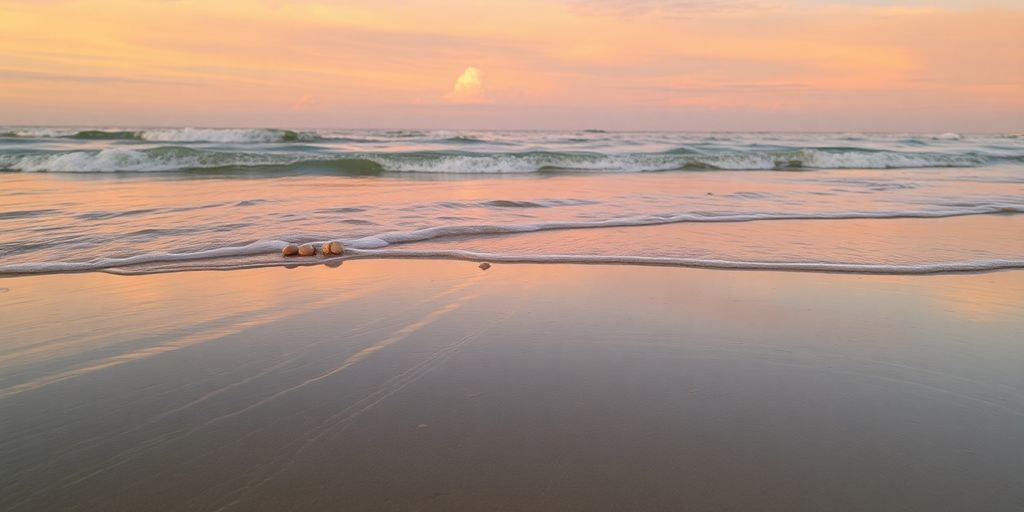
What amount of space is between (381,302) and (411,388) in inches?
62.6

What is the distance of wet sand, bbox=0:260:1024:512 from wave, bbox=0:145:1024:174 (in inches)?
542

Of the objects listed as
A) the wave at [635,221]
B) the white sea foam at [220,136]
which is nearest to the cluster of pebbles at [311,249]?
the wave at [635,221]

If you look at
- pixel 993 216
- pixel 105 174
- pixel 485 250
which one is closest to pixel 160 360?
pixel 485 250

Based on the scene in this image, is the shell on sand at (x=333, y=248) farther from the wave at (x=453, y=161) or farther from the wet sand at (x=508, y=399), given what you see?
the wave at (x=453, y=161)

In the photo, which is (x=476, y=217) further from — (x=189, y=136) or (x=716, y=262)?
(x=189, y=136)

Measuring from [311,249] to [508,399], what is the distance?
12.8 feet

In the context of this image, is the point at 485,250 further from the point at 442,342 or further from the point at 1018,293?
the point at 1018,293

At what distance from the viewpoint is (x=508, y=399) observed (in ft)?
8.75

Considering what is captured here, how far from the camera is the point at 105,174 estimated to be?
15281 millimetres

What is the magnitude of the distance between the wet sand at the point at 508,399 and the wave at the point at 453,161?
13.8 metres

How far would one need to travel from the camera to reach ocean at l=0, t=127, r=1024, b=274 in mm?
5852

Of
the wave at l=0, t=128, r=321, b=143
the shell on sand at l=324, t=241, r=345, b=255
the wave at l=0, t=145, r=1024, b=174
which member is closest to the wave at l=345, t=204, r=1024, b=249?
the shell on sand at l=324, t=241, r=345, b=255

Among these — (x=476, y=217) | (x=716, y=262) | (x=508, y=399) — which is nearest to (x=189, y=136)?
(x=476, y=217)

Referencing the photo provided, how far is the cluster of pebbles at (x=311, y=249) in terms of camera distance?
5867 millimetres
